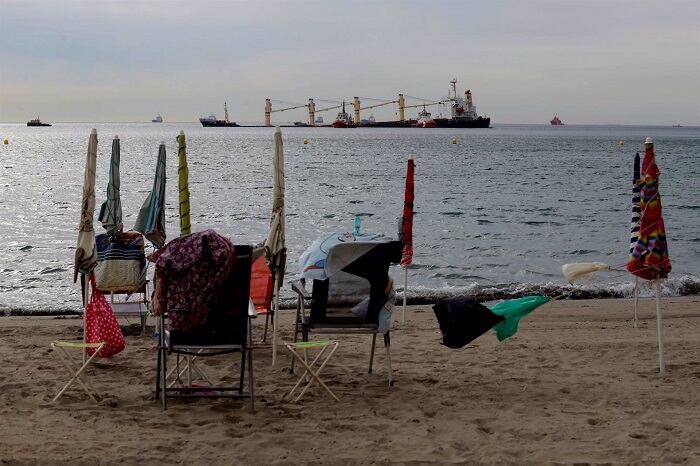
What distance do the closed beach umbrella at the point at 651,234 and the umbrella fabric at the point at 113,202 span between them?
4.04m

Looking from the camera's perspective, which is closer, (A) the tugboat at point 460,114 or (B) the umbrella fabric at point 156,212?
(B) the umbrella fabric at point 156,212

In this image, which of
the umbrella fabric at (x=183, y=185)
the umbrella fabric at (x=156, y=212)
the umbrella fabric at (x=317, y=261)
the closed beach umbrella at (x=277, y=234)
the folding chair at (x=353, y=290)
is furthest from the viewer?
the umbrella fabric at (x=156, y=212)

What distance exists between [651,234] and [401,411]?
7.24 feet

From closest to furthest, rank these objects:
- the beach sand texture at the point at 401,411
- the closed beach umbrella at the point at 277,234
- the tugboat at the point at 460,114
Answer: the beach sand texture at the point at 401,411 < the closed beach umbrella at the point at 277,234 < the tugboat at the point at 460,114

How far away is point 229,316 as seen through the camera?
17.4 feet

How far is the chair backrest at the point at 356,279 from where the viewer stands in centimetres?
588

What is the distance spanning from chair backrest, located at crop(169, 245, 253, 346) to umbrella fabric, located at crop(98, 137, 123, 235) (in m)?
2.32

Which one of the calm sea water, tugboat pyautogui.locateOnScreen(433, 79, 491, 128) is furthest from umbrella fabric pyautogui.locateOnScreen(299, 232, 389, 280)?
tugboat pyautogui.locateOnScreen(433, 79, 491, 128)

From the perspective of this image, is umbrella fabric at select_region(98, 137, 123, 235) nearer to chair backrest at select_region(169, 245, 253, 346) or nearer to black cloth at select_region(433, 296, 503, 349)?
chair backrest at select_region(169, 245, 253, 346)

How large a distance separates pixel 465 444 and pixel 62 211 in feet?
70.8

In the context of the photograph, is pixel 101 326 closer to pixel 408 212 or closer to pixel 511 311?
pixel 511 311

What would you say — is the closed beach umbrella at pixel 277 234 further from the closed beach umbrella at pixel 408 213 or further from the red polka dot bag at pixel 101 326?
the closed beach umbrella at pixel 408 213

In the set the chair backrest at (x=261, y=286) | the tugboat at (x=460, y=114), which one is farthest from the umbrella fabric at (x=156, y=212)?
the tugboat at (x=460, y=114)

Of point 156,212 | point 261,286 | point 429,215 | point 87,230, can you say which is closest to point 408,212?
point 261,286
